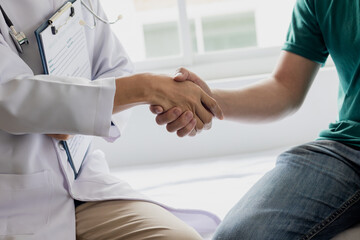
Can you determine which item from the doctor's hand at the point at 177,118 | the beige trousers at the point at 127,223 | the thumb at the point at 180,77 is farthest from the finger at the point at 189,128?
the beige trousers at the point at 127,223

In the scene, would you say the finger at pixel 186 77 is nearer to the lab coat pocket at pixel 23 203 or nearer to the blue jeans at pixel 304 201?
the blue jeans at pixel 304 201

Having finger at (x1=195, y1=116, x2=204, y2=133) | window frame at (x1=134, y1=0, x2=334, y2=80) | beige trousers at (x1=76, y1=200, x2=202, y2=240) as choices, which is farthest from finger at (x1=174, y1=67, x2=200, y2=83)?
window frame at (x1=134, y1=0, x2=334, y2=80)

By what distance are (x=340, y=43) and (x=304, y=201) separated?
47 cm

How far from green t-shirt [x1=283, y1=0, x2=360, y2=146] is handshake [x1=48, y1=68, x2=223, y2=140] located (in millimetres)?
336

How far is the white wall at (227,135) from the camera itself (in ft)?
6.82

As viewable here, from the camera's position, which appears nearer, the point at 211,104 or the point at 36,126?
the point at 36,126

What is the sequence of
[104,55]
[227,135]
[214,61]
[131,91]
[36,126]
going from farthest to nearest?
[214,61] → [227,135] → [104,55] → [131,91] → [36,126]

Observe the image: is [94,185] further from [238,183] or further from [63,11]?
[238,183]

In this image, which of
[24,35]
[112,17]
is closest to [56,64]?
[24,35]

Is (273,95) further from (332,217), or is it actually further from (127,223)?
(127,223)

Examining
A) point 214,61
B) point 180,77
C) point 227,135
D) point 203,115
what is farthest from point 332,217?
point 214,61

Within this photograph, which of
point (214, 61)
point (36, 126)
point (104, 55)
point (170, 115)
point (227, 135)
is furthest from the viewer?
point (214, 61)

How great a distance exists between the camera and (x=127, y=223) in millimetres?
1176

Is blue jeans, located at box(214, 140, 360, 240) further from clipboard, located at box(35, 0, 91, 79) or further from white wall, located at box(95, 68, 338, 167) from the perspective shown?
white wall, located at box(95, 68, 338, 167)
